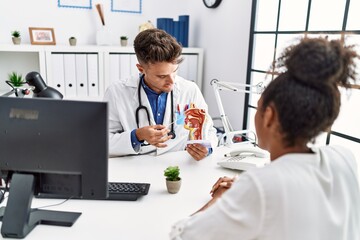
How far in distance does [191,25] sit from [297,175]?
9.08 feet

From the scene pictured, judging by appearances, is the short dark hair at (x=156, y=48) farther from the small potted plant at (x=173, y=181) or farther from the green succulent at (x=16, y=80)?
the green succulent at (x=16, y=80)

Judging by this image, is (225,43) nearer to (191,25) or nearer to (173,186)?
(191,25)

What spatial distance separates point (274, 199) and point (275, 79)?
29 cm

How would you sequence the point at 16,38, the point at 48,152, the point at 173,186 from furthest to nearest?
the point at 16,38 < the point at 173,186 < the point at 48,152

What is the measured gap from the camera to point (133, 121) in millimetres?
1849

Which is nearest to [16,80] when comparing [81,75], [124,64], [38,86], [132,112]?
[81,75]

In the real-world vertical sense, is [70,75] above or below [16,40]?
below

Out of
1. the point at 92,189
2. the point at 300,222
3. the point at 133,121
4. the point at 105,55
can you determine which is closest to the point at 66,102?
the point at 92,189

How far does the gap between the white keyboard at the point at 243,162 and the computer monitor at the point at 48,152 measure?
0.69 m

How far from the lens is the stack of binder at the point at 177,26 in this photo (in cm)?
305

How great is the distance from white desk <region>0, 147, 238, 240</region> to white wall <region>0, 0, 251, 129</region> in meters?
1.34

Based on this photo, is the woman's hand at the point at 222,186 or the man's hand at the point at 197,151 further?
the man's hand at the point at 197,151

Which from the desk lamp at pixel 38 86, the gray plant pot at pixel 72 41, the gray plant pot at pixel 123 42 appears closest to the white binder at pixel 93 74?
the gray plant pot at pixel 72 41

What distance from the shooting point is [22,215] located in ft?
3.39
